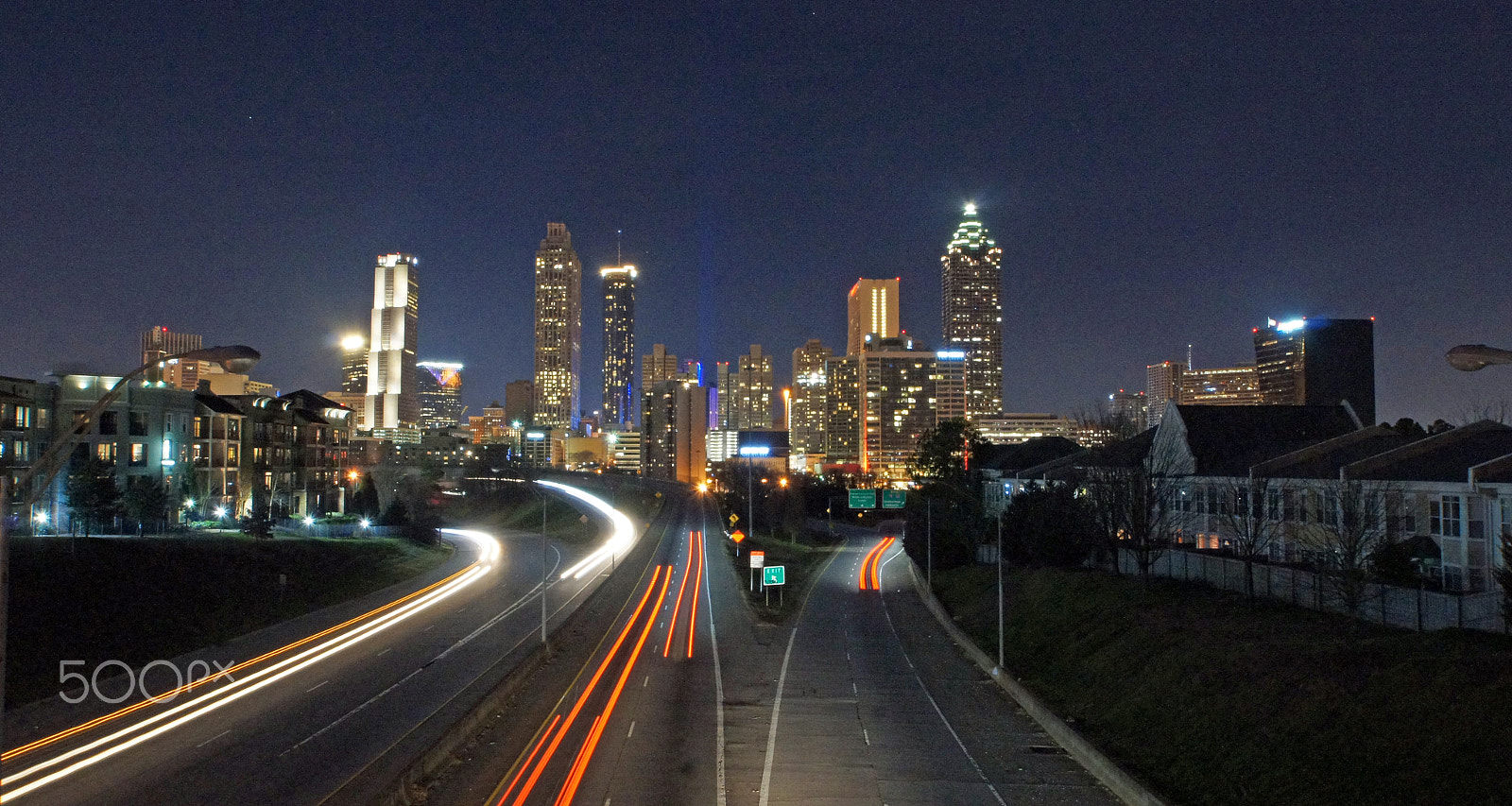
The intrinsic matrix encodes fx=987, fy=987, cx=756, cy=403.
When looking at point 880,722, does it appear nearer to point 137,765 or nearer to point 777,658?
point 777,658

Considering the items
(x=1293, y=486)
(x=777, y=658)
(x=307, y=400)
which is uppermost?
(x=307, y=400)

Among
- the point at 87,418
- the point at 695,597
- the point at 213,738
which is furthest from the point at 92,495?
the point at 87,418

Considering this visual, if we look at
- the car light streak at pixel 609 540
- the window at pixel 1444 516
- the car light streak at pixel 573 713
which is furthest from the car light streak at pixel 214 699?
the window at pixel 1444 516

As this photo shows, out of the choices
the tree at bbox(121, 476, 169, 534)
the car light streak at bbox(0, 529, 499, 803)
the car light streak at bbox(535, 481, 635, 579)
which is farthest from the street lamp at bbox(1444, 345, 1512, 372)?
the tree at bbox(121, 476, 169, 534)

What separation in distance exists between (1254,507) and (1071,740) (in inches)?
884

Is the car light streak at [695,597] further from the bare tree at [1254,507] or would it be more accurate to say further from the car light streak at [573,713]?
the bare tree at [1254,507]

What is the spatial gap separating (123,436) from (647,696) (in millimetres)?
57736

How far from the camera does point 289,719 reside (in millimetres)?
27984

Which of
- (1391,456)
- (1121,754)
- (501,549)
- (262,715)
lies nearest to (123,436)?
(501,549)

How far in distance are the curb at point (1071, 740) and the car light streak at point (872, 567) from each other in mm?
24124

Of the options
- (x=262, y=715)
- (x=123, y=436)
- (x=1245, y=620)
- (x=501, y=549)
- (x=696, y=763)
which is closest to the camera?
(x=696, y=763)

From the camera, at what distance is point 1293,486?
145 feet

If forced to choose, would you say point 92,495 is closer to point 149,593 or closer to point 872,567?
point 149,593

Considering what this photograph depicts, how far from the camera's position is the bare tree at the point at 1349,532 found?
101 ft
